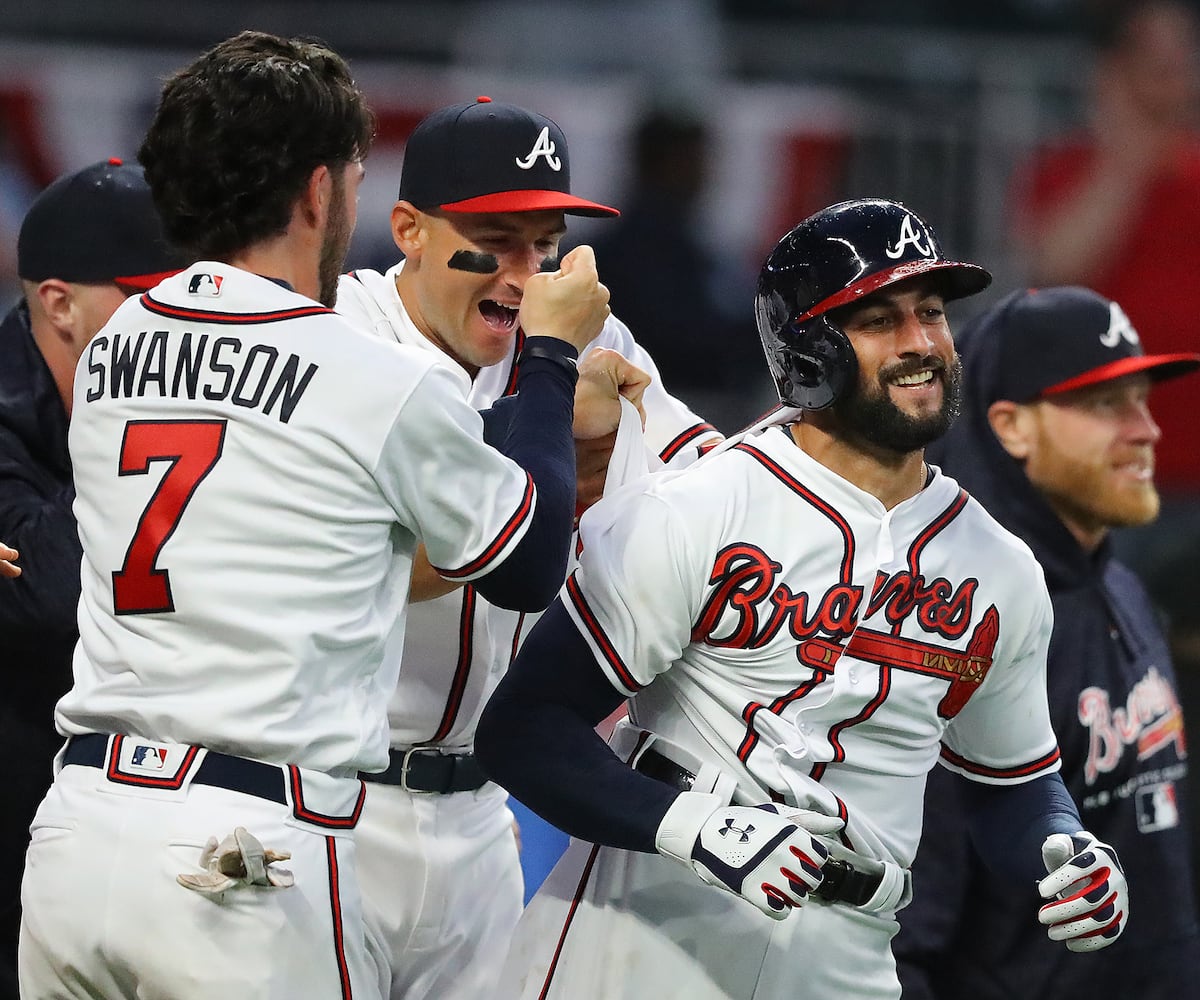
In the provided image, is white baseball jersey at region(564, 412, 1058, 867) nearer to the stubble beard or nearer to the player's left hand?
the stubble beard

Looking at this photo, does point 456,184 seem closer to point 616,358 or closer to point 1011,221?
point 616,358

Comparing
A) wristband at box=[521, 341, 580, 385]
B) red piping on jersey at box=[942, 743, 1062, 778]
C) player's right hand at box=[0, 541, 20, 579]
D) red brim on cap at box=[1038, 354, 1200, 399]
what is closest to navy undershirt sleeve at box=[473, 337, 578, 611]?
wristband at box=[521, 341, 580, 385]

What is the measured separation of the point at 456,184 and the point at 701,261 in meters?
4.17

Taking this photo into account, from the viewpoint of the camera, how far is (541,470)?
2.91 meters

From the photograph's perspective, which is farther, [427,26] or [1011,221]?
[427,26]

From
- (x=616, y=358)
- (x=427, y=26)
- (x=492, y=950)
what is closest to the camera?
(x=616, y=358)

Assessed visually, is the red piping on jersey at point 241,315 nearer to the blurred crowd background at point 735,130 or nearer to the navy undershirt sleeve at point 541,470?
the navy undershirt sleeve at point 541,470

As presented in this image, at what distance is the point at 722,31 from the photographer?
31.0ft

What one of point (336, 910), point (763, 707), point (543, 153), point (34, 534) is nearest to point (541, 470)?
point (763, 707)

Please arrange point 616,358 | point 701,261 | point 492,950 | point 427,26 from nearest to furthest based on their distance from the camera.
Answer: point 616,358, point 492,950, point 701,261, point 427,26

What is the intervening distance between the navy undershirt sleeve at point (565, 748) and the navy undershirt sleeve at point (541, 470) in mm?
110

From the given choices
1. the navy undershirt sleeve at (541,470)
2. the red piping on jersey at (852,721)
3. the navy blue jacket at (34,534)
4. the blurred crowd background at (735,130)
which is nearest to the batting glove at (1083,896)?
the red piping on jersey at (852,721)

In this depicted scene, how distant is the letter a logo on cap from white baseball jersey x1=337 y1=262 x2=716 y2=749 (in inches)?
13.3

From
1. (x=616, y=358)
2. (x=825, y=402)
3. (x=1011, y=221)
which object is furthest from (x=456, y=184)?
(x=1011, y=221)
